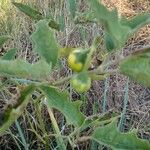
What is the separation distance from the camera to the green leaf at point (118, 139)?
20.1 inches

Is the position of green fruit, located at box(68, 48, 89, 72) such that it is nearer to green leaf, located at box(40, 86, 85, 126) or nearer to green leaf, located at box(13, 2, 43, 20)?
green leaf, located at box(40, 86, 85, 126)

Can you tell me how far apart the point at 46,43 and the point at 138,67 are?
145 millimetres

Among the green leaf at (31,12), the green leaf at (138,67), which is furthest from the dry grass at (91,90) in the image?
the green leaf at (138,67)

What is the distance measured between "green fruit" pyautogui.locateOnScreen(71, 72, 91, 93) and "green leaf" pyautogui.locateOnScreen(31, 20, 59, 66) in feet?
0.25

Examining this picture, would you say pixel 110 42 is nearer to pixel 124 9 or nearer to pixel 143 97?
pixel 143 97

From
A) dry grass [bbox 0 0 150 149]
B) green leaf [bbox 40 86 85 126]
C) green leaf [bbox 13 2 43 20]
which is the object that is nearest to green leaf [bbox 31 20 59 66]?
green leaf [bbox 40 86 85 126]

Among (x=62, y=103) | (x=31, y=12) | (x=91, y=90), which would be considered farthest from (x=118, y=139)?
(x=91, y=90)

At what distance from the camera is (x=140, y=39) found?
8.37 ft

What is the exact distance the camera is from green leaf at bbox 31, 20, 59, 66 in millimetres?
548

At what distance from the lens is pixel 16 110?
500 mm

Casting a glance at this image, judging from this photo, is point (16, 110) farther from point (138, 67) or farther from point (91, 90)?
point (91, 90)

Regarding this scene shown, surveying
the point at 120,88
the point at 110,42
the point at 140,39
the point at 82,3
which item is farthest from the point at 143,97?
the point at 110,42

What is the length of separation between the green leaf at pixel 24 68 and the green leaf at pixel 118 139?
121 mm

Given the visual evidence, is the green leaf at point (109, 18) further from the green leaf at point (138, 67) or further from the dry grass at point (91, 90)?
the dry grass at point (91, 90)
